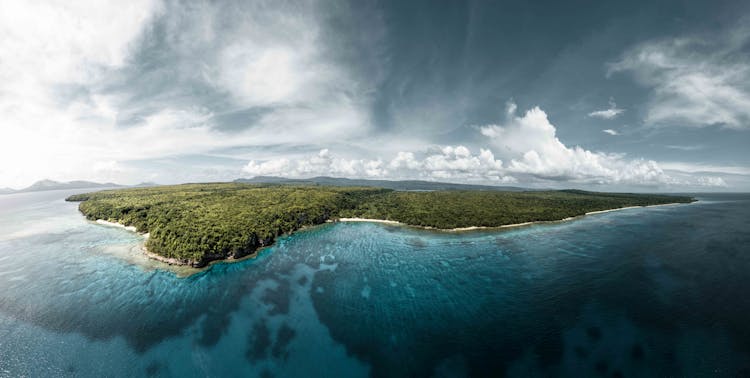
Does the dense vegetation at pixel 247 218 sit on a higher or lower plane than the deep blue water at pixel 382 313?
higher

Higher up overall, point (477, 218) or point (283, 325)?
point (477, 218)

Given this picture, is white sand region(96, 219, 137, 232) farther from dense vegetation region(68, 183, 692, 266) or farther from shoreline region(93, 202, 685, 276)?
dense vegetation region(68, 183, 692, 266)

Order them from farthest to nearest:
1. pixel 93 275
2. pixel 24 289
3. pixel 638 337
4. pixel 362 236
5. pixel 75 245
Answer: pixel 362 236 → pixel 75 245 → pixel 93 275 → pixel 24 289 → pixel 638 337

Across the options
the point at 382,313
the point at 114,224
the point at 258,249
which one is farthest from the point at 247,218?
the point at 114,224

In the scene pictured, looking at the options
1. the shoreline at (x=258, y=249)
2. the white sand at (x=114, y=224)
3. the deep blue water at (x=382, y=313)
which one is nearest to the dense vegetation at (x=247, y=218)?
the shoreline at (x=258, y=249)

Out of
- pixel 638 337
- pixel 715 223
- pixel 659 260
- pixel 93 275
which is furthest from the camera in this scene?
pixel 715 223

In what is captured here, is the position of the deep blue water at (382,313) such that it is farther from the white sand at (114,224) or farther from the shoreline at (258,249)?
the white sand at (114,224)

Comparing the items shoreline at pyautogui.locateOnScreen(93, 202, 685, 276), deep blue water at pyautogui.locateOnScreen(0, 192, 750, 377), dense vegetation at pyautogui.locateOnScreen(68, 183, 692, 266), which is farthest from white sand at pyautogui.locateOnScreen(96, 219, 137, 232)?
deep blue water at pyautogui.locateOnScreen(0, 192, 750, 377)

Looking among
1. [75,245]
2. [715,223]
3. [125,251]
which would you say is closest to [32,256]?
[75,245]

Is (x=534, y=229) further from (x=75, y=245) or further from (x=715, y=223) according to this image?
(x=75, y=245)

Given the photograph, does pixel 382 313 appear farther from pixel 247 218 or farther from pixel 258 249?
pixel 247 218
